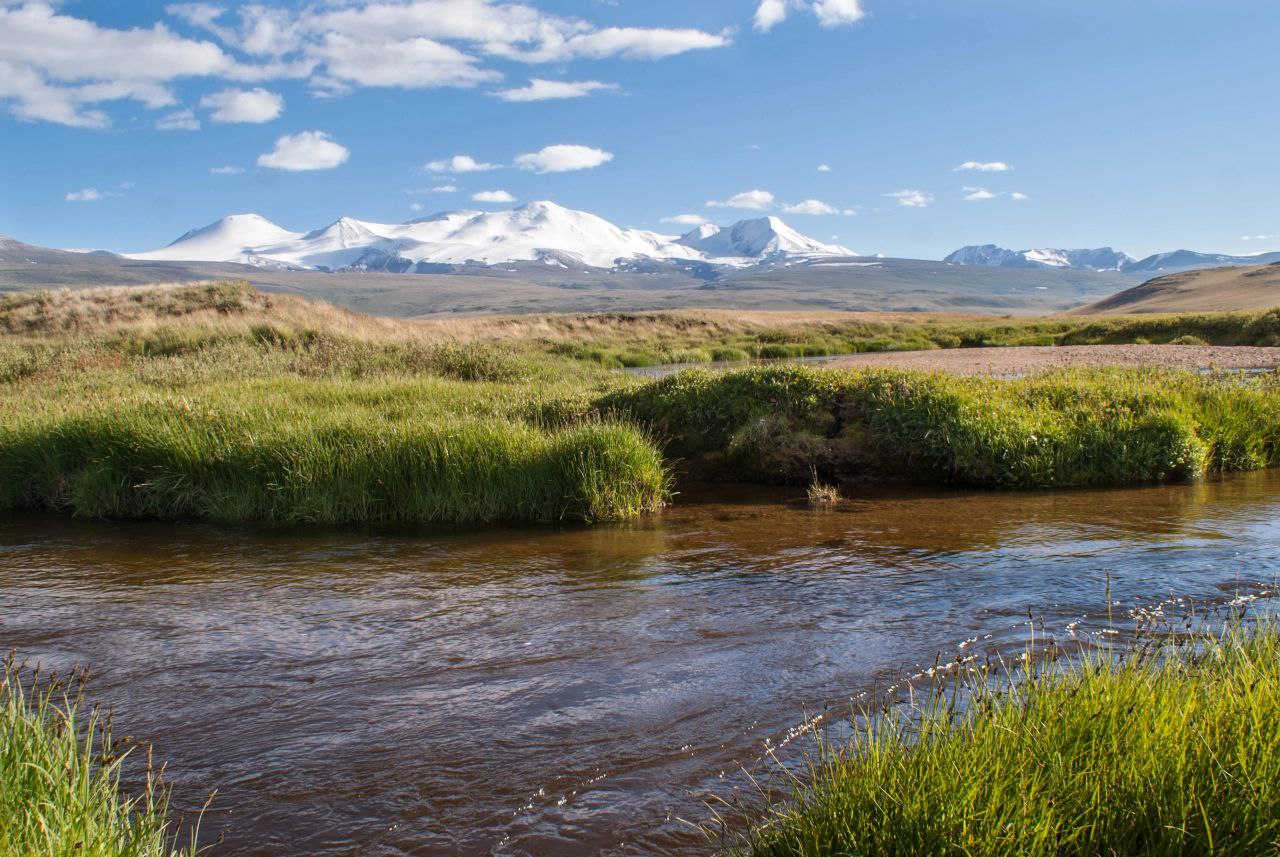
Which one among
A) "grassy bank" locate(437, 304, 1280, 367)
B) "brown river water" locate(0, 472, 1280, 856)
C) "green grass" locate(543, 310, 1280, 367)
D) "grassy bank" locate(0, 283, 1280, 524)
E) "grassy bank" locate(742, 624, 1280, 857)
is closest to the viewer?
"grassy bank" locate(742, 624, 1280, 857)

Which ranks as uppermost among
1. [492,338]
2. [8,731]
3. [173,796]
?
[492,338]

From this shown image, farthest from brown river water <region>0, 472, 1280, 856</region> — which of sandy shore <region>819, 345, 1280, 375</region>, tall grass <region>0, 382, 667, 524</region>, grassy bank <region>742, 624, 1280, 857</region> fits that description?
sandy shore <region>819, 345, 1280, 375</region>

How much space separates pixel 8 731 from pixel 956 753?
12.3ft

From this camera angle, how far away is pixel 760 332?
54375 mm

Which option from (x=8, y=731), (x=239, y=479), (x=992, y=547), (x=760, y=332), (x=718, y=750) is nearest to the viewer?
(x=8, y=731)

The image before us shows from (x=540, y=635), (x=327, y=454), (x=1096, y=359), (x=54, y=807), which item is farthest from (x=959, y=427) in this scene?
(x=1096, y=359)

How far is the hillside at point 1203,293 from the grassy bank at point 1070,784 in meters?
85.6

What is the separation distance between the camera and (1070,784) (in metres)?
3.27

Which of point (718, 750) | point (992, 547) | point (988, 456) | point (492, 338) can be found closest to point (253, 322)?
point (492, 338)

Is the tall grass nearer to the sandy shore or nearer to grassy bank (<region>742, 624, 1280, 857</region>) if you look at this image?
grassy bank (<region>742, 624, 1280, 857</region>)

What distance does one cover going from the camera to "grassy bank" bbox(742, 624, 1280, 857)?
307 centimetres

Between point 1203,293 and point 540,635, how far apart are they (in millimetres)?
132037

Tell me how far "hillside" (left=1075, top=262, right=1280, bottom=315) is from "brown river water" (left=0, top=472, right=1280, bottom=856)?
8063 centimetres

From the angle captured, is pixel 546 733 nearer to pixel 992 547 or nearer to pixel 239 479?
pixel 992 547
